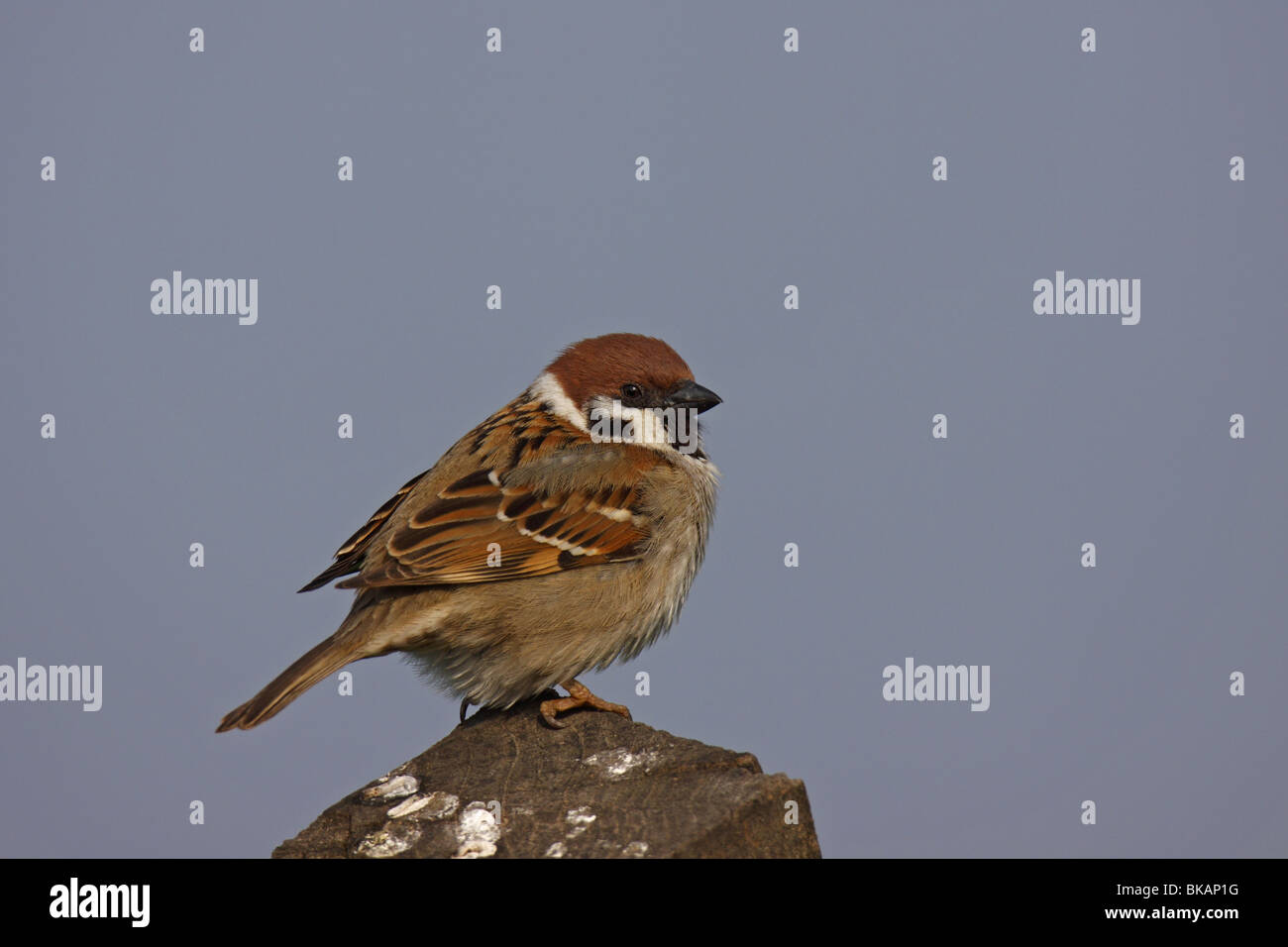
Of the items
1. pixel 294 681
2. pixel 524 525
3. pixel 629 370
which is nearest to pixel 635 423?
pixel 629 370

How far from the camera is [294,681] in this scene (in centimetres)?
539

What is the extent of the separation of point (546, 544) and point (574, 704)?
828mm

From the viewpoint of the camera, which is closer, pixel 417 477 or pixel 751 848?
pixel 751 848

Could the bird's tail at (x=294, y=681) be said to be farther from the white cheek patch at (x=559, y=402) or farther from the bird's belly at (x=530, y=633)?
the white cheek patch at (x=559, y=402)

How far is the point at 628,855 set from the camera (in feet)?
14.0

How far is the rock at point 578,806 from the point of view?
A: 437cm

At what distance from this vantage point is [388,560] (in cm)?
585

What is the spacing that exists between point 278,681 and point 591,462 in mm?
2076
